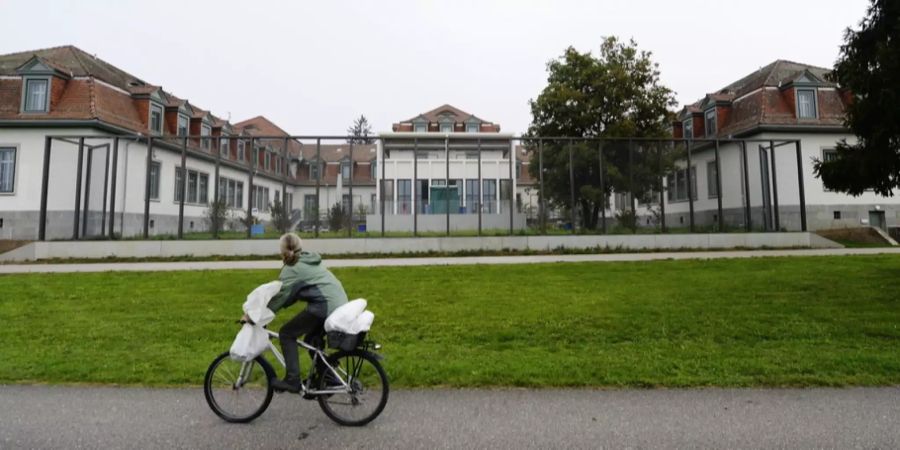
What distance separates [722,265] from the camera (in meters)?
14.2

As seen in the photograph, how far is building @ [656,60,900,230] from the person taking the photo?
21781 millimetres

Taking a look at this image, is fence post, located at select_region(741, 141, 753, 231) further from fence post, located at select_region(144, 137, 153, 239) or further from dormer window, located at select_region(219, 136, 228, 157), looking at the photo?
fence post, located at select_region(144, 137, 153, 239)

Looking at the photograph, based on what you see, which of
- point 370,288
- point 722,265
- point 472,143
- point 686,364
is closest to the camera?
point 686,364

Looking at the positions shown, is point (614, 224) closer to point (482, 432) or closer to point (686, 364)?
point (686, 364)

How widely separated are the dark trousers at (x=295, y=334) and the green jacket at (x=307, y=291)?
0.09m

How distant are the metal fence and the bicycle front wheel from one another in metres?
15.7

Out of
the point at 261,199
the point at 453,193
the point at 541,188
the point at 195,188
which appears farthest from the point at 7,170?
the point at 541,188

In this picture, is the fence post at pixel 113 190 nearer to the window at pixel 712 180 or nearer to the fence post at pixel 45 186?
the fence post at pixel 45 186

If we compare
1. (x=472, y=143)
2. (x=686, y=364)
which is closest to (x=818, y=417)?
(x=686, y=364)

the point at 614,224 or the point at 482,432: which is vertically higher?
the point at 614,224

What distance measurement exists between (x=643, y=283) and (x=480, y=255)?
8.62m

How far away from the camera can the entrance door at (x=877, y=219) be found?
26688mm

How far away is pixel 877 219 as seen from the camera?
2678 centimetres

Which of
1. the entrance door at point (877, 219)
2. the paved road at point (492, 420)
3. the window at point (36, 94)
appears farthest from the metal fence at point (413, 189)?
the paved road at point (492, 420)
